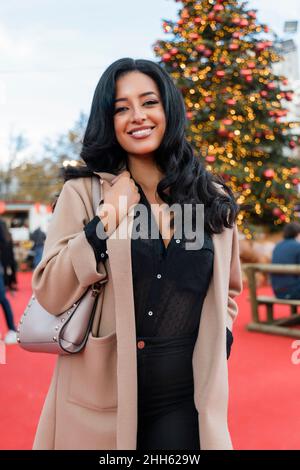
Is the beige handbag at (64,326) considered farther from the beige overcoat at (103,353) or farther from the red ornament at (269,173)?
the red ornament at (269,173)

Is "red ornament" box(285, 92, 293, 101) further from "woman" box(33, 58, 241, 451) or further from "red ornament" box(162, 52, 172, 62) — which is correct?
"woman" box(33, 58, 241, 451)

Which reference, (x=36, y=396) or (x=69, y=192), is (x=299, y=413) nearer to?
(x=36, y=396)

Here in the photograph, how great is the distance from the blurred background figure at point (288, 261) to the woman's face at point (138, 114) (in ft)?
16.3

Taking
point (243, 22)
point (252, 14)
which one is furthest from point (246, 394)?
point (252, 14)

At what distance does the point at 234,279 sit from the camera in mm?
1725

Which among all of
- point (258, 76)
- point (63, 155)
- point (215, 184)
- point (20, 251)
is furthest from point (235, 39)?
point (63, 155)

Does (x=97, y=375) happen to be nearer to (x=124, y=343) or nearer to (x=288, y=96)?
(x=124, y=343)

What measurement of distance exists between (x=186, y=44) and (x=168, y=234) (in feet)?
28.9

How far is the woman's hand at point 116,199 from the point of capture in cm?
139

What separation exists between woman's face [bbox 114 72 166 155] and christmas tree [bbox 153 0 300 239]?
7.81 meters

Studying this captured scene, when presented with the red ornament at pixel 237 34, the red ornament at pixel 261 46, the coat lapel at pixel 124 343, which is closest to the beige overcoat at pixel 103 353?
the coat lapel at pixel 124 343

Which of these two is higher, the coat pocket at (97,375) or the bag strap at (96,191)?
the bag strap at (96,191)

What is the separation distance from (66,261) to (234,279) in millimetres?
624

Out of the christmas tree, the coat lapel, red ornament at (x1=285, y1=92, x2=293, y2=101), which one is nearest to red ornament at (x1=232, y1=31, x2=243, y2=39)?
the christmas tree
